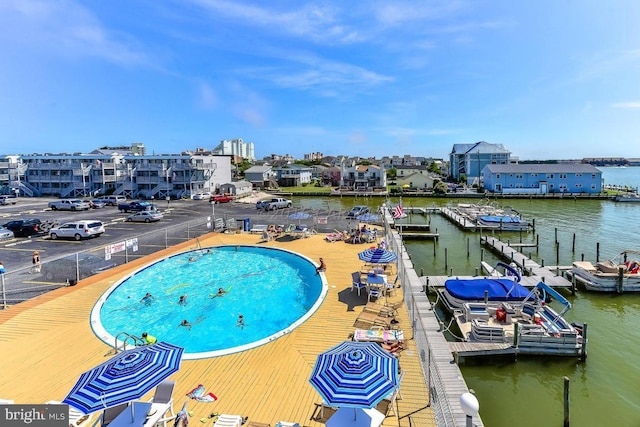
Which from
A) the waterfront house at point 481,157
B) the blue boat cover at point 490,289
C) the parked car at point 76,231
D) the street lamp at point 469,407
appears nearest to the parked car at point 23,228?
the parked car at point 76,231

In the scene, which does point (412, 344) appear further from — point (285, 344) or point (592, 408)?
point (592, 408)

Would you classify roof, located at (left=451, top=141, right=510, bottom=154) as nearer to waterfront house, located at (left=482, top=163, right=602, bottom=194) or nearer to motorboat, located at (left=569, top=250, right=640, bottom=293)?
waterfront house, located at (left=482, top=163, right=602, bottom=194)

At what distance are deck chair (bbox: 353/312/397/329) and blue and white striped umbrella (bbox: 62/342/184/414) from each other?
24.2ft

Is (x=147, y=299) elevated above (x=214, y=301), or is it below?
above

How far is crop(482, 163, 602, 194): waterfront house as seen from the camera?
75.9 m

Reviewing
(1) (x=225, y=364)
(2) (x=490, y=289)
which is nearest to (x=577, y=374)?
(2) (x=490, y=289)

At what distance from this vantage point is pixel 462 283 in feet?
63.7

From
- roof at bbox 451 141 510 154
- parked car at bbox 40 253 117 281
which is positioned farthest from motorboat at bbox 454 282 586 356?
roof at bbox 451 141 510 154

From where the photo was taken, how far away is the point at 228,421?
7996mm

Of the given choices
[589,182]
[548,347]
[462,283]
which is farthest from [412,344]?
[589,182]

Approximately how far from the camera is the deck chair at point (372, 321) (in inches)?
534

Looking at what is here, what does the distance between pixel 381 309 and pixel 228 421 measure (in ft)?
27.2

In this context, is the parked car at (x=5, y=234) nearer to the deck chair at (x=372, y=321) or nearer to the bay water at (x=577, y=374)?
the deck chair at (x=372, y=321)

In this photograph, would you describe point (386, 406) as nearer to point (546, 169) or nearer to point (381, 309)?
point (381, 309)
